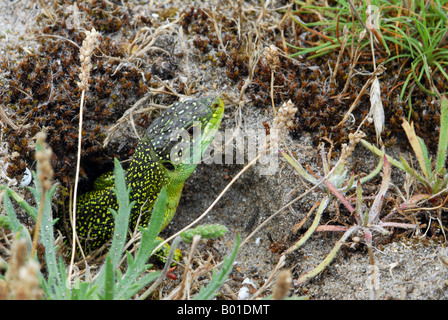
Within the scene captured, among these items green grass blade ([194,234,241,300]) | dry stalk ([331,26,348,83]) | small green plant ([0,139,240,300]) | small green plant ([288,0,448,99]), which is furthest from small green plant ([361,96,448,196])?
small green plant ([0,139,240,300])

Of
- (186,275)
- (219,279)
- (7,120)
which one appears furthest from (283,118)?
(7,120)

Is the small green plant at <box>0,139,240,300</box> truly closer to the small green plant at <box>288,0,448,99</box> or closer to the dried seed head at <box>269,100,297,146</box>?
the dried seed head at <box>269,100,297,146</box>

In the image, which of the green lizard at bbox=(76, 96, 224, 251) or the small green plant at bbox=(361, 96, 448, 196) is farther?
the green lizard at bbox=(76, 96, 224, 251)

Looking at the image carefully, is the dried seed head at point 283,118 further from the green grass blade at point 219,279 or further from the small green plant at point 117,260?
the green grass blade at point 219,279

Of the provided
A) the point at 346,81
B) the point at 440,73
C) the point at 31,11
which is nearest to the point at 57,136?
the point at 31,11

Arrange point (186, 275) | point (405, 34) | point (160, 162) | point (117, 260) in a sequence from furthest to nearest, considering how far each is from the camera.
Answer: point (405, 34), point (160, 162), point (117, 260), point (186, 275)

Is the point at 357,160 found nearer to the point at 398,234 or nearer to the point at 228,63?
the point at 398,234

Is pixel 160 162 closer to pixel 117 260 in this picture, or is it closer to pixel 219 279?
pixel 117 260

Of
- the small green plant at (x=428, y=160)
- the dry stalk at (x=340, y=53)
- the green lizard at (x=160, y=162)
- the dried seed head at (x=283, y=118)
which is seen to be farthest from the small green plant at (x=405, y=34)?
the dried seed head at (x=283, y=118)
